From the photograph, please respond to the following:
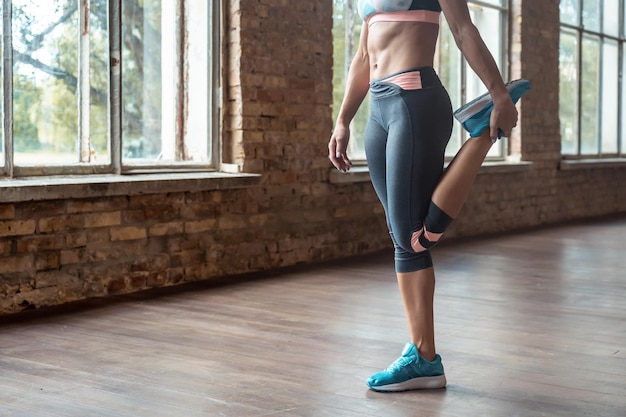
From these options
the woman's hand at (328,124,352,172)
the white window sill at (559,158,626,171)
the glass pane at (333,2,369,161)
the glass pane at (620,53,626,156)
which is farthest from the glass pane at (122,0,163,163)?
the glass pane at (620,53,626,156)

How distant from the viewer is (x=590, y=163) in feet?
35.2

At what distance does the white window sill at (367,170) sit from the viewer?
6.63m

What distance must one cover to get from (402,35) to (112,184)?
244cm

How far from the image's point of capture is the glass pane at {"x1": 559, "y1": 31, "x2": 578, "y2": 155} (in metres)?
10.6

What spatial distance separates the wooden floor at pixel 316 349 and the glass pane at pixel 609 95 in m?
6.65

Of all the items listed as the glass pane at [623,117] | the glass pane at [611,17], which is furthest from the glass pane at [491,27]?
the glass pane at [623,117]

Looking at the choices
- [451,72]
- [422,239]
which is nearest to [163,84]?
[422,239]

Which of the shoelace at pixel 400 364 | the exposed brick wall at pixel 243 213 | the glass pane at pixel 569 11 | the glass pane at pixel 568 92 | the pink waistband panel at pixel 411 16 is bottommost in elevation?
the shoelace at pixel 400 364

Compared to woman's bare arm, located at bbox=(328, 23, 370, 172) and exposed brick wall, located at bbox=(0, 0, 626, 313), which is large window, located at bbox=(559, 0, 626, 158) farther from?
woman's bare arm, located at bbox=(328, 23, 370, 172)

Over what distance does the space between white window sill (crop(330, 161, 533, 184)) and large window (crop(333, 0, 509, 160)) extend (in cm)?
29

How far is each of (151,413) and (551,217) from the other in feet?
26.1

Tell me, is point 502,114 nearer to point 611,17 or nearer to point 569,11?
point 569,11

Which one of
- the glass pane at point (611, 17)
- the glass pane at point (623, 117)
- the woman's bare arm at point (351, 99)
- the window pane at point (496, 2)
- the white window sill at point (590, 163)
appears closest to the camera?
the woman's bare arm at point (351, 99)

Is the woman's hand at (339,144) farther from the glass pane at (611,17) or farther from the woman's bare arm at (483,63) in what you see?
the glass pane at (611,17)
